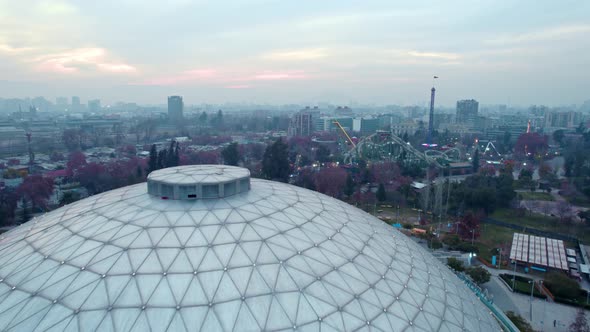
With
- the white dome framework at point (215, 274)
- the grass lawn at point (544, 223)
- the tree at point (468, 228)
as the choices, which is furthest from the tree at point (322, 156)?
the white dome framework at point (215, 274)

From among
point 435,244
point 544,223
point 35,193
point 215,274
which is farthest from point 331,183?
point 215,274

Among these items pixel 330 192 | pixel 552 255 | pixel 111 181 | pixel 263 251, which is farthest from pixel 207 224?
pixel 111 181

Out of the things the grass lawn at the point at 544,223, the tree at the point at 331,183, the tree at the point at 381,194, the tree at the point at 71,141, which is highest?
the tree at the point at 71,141

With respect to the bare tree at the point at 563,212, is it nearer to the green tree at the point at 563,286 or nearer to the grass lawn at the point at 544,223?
the grass lawn at the point at 544,223

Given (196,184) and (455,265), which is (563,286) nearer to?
(455,265)

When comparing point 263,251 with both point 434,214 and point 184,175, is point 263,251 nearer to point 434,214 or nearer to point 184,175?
point 184,175
